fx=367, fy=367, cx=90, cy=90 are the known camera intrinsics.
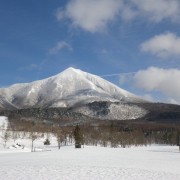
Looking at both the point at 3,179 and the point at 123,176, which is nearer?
the point at 3,179

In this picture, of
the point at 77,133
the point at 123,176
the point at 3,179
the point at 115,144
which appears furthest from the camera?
the point at 115,144

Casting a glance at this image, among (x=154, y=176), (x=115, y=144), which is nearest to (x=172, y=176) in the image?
(x=154, y=176)

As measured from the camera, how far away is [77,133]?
150m

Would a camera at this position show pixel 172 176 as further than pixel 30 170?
No

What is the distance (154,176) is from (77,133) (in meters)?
115

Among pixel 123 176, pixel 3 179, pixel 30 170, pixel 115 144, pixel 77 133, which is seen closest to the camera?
pixel 3 179

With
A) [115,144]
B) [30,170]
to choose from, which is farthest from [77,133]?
[30,170]

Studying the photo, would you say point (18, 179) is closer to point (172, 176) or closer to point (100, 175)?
point (100, 175)

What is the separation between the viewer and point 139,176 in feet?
118

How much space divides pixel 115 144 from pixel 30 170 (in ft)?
532

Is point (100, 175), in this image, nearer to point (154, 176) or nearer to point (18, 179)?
point (154, 176)

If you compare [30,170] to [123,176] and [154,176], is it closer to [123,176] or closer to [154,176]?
[123,176]

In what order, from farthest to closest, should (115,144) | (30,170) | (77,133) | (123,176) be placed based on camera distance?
(115,144), (77,133), (30,170), (123,176)

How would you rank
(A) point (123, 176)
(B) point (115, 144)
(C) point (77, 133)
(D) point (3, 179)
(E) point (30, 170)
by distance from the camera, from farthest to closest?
(B) point (115, 144)
(C) point (77, 133)
(E) point (30, 170)
(A) point (123, 176)
(D) point (3, 179)
